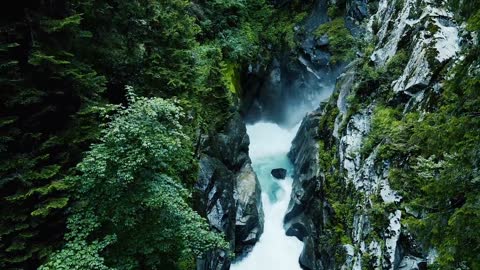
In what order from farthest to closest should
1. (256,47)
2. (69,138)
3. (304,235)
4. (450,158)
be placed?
(256,47) → (304,235) → (69,138) → (450,158)

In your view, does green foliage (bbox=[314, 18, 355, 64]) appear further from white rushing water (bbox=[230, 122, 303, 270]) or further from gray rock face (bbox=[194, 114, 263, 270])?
gray rock face (bbox=[194, 114, 263, 270])

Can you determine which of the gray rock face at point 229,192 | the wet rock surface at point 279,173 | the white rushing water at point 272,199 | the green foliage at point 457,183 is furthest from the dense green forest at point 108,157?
the wet rock surface at point 279,173

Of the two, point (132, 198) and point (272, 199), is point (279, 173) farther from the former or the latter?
point (132, 198)

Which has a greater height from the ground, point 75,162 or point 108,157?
point 75,162

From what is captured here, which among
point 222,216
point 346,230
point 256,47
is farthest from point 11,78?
point 256,47

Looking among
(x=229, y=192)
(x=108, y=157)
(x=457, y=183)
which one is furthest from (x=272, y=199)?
(x=457, y=183)

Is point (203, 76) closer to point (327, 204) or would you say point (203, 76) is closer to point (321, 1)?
point (327, 204)
